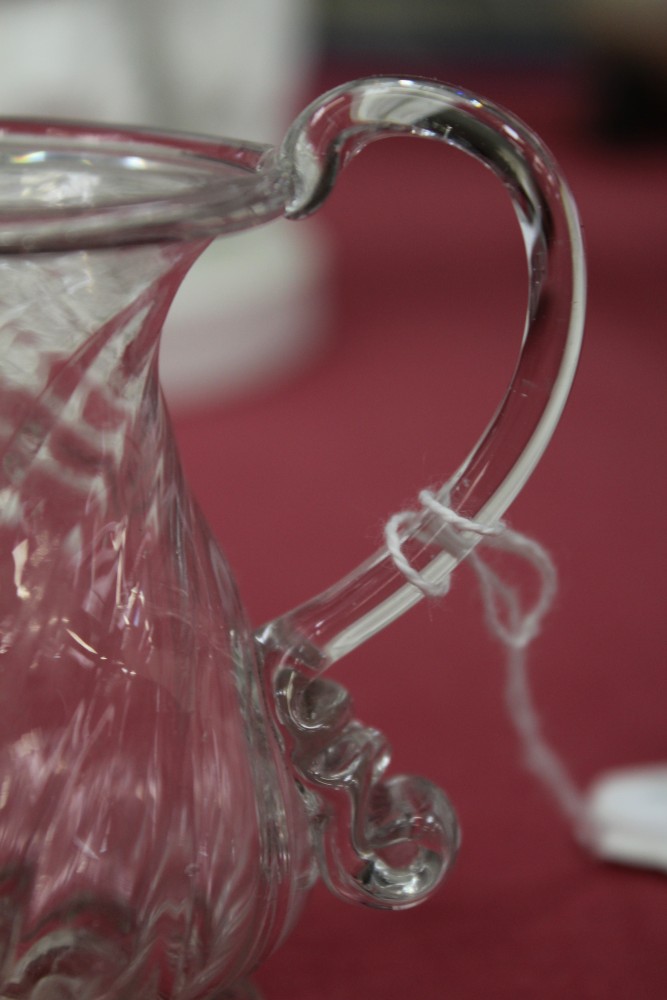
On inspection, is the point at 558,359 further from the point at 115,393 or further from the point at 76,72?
the point at 76,72

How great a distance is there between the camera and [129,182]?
252 millimetres

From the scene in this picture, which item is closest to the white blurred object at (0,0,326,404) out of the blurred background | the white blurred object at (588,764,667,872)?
the blurred background

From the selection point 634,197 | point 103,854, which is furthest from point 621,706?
point 634,197

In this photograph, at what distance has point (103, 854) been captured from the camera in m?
0.21

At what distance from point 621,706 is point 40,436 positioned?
23 cm

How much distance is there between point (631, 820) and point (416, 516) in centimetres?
13

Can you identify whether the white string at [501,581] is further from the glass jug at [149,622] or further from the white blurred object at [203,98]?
the white blurred object at [203,98]

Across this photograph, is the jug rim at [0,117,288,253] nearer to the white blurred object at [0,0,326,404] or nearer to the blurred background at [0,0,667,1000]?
the blurred background at [0,0,667,1000]

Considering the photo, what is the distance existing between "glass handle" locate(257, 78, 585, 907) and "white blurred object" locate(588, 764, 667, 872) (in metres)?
0.09

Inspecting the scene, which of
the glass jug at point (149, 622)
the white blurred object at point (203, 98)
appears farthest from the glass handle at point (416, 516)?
the white blurred object at point (203, 98)

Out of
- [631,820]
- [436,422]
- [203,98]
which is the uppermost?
[203,98]

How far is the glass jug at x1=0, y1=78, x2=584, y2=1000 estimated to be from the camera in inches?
8.1

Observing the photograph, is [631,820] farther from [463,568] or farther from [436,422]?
[436,422]

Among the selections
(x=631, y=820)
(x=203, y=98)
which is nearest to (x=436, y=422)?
(x=203, y=98)
